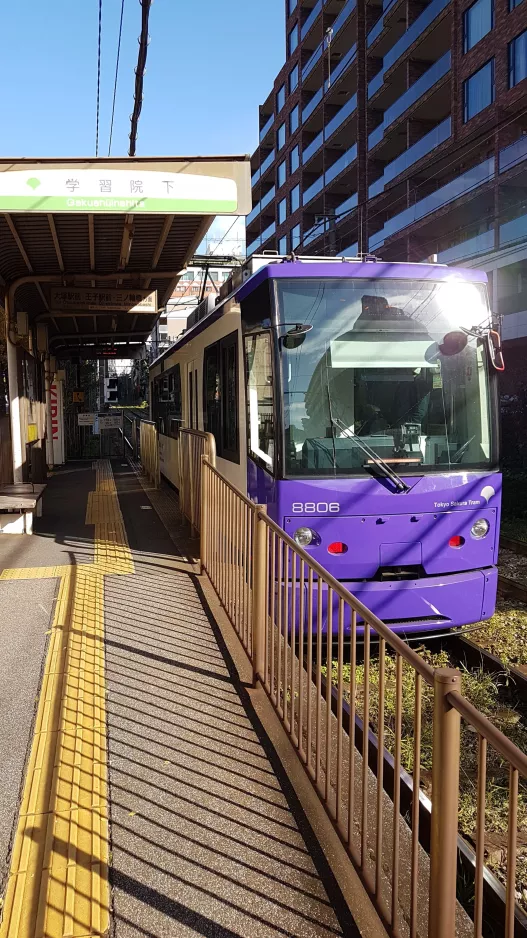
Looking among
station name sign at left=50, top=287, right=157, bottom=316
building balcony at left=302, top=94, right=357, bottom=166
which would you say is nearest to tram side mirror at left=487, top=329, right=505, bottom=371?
station name sign at left=50, top=287, right=157, bottom=316

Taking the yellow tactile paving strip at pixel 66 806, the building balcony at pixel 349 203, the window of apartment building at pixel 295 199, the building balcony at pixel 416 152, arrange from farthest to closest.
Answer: the window of apartment building at pixel 295 199 < the building balcony at pixel 349 203 < the building balcony at pixel 416 152 < the yellow tactile paving strip at pixel 66 806

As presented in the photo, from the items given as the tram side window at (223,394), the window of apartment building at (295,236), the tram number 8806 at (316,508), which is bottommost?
the tram number 8806 at (316,508)

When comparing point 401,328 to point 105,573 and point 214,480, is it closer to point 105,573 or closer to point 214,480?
point 214,480

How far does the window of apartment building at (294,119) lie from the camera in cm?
4538

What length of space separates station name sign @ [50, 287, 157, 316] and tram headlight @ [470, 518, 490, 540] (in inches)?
336

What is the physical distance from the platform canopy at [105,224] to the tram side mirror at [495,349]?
3.38 meters

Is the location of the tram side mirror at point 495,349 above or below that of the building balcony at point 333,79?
below

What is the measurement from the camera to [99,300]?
12.8 m

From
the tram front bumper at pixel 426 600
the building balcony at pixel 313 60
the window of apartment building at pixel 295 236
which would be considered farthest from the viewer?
the window of apartment building at pixel 295 236

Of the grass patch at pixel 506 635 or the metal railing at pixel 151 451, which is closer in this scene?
the grass patch at pixel 506 635

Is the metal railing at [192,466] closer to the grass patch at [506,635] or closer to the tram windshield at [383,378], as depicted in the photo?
the tram windshield at [383,378]

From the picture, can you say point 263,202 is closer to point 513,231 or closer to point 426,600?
point 513,231

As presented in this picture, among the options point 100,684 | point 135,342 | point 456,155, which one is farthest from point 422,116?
point 100,684

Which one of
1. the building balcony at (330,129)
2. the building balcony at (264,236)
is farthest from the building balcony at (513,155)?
the building balcony at (264,236)
